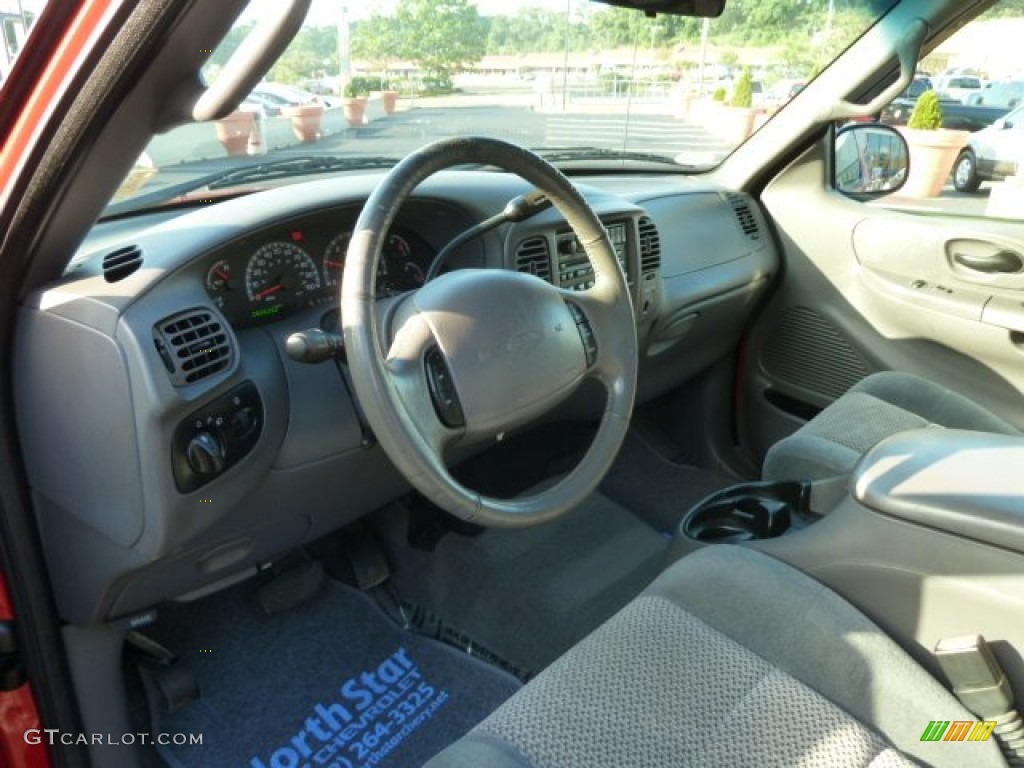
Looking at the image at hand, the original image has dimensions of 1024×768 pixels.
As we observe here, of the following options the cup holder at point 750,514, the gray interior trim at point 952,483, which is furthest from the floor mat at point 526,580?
the gray interior trim at point 952,483

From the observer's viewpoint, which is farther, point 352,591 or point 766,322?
point 766,322

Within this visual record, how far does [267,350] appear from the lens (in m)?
1.66

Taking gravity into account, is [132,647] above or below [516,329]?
below

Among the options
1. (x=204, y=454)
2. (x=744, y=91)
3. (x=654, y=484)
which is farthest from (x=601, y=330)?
(x=744, y=91)

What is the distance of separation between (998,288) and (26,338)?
242cm

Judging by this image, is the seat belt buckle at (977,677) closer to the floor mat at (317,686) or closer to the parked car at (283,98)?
the floor mat at (317,686)

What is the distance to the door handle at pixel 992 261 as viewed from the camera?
2.39 meters

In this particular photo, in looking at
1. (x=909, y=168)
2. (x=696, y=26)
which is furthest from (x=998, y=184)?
(x=696, y=26)

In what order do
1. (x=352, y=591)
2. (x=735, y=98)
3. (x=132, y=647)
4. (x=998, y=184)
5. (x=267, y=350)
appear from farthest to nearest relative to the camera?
(x=735, y=98), (x=998, y=184), (x=352, y=591), (x=132, y=647), (x=267, y=350)

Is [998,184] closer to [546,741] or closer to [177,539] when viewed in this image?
[546,741]

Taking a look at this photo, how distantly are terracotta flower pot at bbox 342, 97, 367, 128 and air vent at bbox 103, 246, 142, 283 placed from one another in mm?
717

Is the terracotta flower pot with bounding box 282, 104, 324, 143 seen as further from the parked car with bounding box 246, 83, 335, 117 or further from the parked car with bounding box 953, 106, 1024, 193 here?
the parked car with bounding box 953, 106, 1024, 193

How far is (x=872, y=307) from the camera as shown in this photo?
2693 millimetres

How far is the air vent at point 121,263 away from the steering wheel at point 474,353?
43cm
